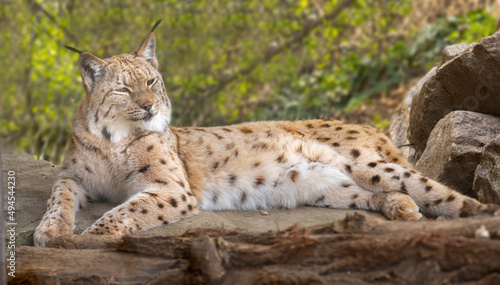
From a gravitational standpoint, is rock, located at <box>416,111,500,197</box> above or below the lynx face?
below

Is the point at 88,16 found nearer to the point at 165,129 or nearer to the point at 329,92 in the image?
the point at 329,92

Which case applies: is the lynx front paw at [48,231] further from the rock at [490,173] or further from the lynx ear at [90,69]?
the rock at [490,173]

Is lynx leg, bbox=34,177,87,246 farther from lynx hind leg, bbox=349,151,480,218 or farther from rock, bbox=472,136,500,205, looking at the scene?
rock, bbox=472,136,500,205

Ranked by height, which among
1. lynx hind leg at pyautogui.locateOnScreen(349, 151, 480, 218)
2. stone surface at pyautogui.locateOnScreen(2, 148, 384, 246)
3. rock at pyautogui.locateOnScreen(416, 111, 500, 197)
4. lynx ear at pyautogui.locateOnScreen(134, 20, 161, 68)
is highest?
lynx ear at pyautogui.locateOnScreen(134, 20, 161, 68)

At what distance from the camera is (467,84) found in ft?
17.4

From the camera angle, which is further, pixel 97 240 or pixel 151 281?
pixel 97 240

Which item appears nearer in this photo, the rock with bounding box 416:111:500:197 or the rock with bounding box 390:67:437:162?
the rock with bounding box 416:111:500:197

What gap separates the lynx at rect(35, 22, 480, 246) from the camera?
4.80 m

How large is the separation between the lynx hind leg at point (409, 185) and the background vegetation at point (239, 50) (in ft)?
18.2

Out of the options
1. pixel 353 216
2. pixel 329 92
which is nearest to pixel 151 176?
pixel 353 216

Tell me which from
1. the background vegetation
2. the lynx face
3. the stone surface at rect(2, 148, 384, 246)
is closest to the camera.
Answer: the stone surface at rect(2, 148, 384, 246)

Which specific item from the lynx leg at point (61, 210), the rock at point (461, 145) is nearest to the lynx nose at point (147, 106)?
→ the lynx leg at point (61, 210)

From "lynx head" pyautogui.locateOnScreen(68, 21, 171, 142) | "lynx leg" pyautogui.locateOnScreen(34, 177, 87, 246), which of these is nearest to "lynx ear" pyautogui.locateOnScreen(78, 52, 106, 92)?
"lynx head" pyautogui.locateOnScreen(68, 21, 171, 142)

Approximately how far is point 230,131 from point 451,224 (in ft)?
10.6
